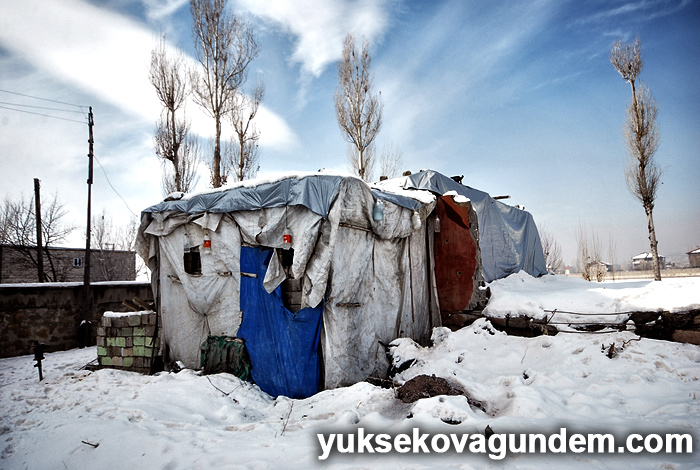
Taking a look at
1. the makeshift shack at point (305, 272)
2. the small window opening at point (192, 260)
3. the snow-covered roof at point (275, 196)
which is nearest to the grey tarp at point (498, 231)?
the makeshift shack at point (305, 272)

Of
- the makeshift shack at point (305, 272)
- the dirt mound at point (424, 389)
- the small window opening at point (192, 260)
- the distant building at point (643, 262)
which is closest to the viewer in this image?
the dirt mound at point (424, 389)

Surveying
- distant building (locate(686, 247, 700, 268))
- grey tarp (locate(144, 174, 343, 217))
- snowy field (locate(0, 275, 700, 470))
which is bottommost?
snowy field (locate(0, 275, 700, 470))

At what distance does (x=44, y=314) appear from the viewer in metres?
9.36

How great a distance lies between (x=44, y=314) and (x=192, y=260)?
6192mm

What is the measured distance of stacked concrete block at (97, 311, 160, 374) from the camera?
6.57 m

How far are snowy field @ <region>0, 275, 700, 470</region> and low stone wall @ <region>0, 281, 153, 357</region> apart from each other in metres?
3.79

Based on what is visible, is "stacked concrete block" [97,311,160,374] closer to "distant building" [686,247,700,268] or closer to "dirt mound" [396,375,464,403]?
"dirt mound" [396,375,464,403]

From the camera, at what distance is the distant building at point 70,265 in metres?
20.7

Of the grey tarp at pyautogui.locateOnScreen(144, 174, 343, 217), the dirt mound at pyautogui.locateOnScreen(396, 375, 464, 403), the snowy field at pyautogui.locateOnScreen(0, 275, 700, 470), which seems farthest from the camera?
the grey tarp at pyautogui.locateOnScreen(144, 174, 343, 217)

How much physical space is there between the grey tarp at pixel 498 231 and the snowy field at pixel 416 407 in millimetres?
3516

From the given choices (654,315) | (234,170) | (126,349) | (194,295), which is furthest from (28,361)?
(654,315)

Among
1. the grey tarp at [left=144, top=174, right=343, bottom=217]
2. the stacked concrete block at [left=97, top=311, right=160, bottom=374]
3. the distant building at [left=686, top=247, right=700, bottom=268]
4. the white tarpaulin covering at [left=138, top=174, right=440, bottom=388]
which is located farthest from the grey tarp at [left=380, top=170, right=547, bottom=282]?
the distant building at [left=686, top=247, right=700, bottom=268]

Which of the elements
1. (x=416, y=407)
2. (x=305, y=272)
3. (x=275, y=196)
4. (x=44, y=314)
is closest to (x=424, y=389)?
(x=416, y=407)

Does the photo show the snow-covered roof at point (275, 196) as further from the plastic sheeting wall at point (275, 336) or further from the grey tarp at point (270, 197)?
the plastic sheeting wall at point (275, 336)
